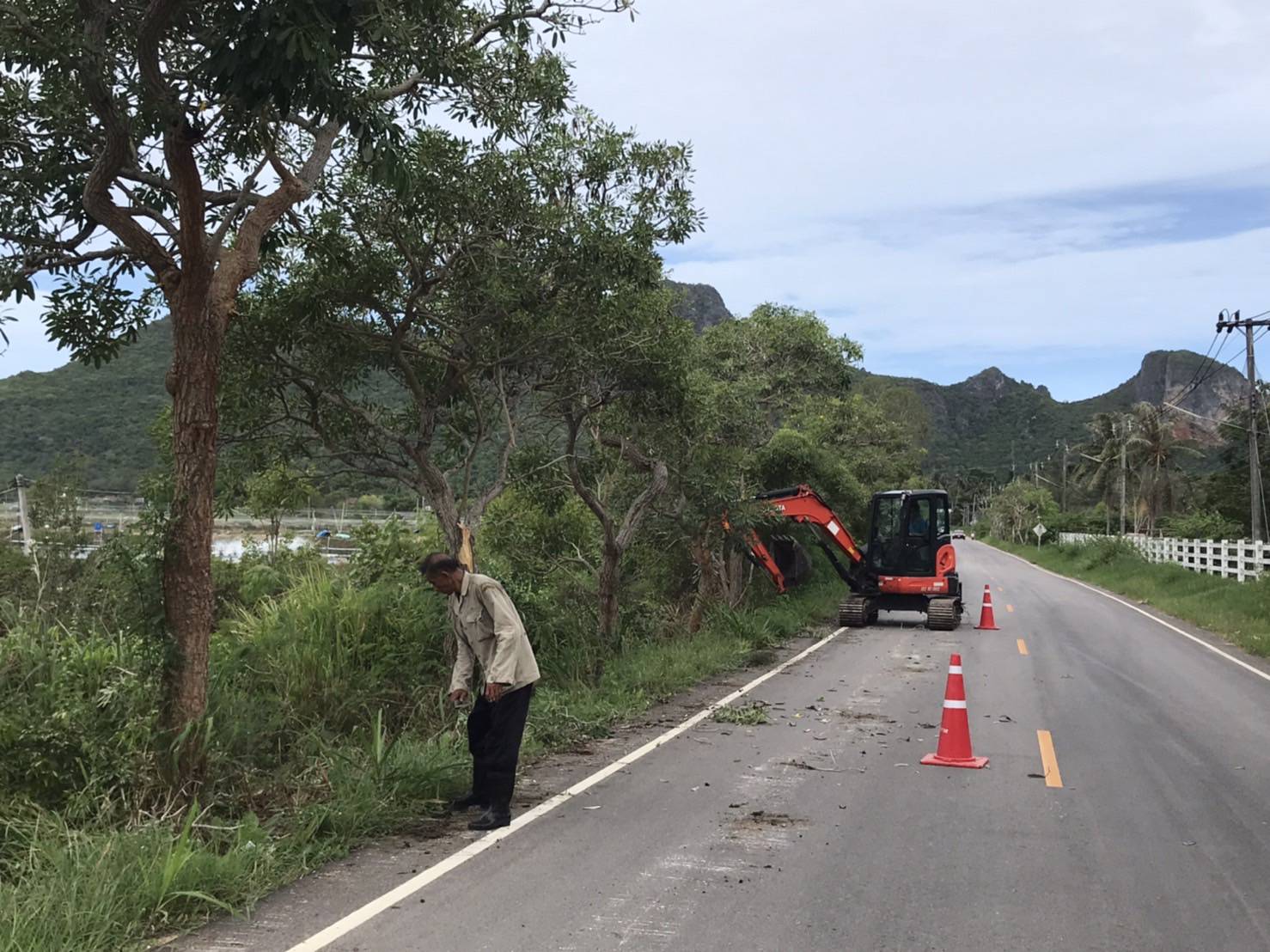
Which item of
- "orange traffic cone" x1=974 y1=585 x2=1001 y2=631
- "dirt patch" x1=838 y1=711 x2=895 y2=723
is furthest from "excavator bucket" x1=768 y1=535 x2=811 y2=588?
"dirt patch" x1=838 y1=711 x2=895 y2=723

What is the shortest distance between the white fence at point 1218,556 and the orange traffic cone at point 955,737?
71.6 feet

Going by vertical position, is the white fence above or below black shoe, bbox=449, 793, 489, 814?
above

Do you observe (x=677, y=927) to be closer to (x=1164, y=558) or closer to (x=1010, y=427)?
(x=1164, y=558)

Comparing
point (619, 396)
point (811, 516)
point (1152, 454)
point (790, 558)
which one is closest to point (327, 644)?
point (619, 396)

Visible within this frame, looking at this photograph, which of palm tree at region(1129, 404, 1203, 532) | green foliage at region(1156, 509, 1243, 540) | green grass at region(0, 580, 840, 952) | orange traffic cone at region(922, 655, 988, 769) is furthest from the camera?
palm tree at region(1129, 404, 1203, 532)

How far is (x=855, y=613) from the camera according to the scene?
72.1 feet

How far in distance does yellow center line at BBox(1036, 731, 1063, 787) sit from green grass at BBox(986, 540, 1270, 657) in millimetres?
10180

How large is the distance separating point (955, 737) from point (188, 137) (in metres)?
7.26

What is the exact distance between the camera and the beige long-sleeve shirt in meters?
6.77

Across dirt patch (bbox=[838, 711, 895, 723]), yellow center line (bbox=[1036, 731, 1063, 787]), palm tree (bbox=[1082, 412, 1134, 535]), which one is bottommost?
dirt patch (bbox=[838, 711, 895, 723])

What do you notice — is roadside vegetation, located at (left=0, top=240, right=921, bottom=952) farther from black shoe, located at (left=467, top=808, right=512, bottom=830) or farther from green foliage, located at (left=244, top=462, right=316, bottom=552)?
black shoe, located at (left=467, top=808, right=512, bottom=830)

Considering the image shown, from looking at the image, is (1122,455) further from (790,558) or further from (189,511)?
(189,511)

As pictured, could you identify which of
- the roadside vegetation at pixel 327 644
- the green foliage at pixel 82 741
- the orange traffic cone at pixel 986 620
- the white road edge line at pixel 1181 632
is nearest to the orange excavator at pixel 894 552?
the orange traffic cone at pixel 986 620

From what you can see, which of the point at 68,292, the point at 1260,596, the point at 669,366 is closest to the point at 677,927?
the point at 68,292
